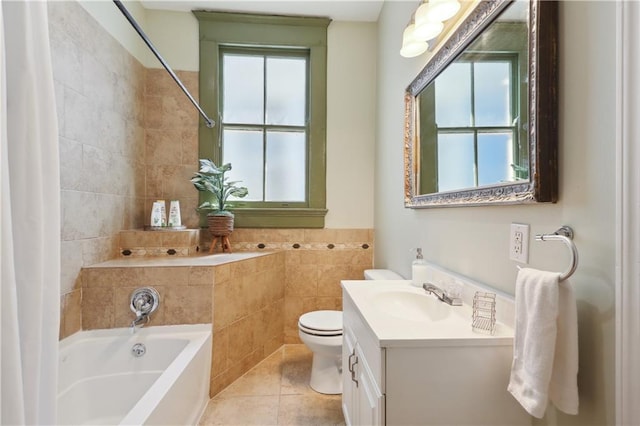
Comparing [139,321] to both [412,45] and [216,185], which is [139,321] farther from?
[412,45]

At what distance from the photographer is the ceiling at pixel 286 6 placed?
7.89 ft

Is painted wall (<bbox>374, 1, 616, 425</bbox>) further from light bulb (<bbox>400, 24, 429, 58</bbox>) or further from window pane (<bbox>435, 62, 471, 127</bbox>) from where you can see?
light bulb (<bbox>400, 24, 429, 58</bbox>)

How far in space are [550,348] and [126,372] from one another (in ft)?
6.61

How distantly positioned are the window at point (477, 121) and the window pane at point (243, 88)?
5.57ft

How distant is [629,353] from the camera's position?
0.59 metres

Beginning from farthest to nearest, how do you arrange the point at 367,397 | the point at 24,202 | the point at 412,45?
the point at 412,45, the point at 367,397, the point at 24,202

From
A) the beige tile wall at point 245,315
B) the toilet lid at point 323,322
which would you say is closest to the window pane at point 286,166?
the beige tile wall at point 245,315

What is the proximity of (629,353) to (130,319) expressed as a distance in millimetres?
2188

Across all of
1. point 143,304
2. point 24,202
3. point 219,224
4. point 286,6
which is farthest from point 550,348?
point 286,6

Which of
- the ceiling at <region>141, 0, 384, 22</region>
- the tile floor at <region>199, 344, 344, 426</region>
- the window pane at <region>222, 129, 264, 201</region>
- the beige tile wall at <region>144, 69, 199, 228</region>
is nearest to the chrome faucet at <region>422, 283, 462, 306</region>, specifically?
the tile floor at <region>199, 344, 344, 426</region>

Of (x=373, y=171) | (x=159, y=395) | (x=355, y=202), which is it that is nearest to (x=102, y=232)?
(x=159, y=395)

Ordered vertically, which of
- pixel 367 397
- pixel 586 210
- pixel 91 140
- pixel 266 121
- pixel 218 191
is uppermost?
pixel 266 121

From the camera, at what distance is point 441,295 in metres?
1.20

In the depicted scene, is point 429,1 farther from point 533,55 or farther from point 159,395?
point 159,395
